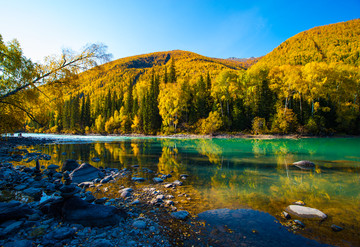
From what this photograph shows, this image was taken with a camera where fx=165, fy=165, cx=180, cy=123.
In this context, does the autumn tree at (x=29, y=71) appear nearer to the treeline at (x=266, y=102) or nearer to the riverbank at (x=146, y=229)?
the riverbank at (x=146, y=229)

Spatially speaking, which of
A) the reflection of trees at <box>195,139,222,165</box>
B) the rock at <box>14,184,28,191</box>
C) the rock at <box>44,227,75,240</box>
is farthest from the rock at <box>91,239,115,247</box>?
the reflection of trees at <box>195,139,222,165</box>

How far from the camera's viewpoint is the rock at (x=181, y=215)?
167 inches

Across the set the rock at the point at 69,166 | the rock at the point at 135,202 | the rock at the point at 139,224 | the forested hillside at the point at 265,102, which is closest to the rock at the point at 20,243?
the rock at the point at 139,224

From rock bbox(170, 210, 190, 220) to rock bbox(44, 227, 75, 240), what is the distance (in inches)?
89.5

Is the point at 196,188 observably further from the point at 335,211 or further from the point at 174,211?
the point at 335,211

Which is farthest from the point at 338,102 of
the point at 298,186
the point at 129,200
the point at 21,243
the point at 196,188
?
the point at 21,243

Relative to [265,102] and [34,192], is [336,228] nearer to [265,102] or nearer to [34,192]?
[34,192]

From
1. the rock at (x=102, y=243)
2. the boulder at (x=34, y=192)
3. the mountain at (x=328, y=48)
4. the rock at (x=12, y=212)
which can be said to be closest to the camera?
the rock at (x=102, y=243)

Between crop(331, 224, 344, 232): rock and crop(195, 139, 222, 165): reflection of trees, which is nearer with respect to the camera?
crop(331, 224, 344, 232): rock

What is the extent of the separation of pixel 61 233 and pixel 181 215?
2.62m

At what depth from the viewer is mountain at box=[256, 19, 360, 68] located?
2702 inches

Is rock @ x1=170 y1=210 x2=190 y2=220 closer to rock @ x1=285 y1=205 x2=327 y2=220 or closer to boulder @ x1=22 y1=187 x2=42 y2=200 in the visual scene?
rock @ x1=285 y1=205 x2=327 y2=220

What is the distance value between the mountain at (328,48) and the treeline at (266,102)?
9.03 meters

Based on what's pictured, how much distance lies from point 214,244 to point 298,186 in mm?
5614
